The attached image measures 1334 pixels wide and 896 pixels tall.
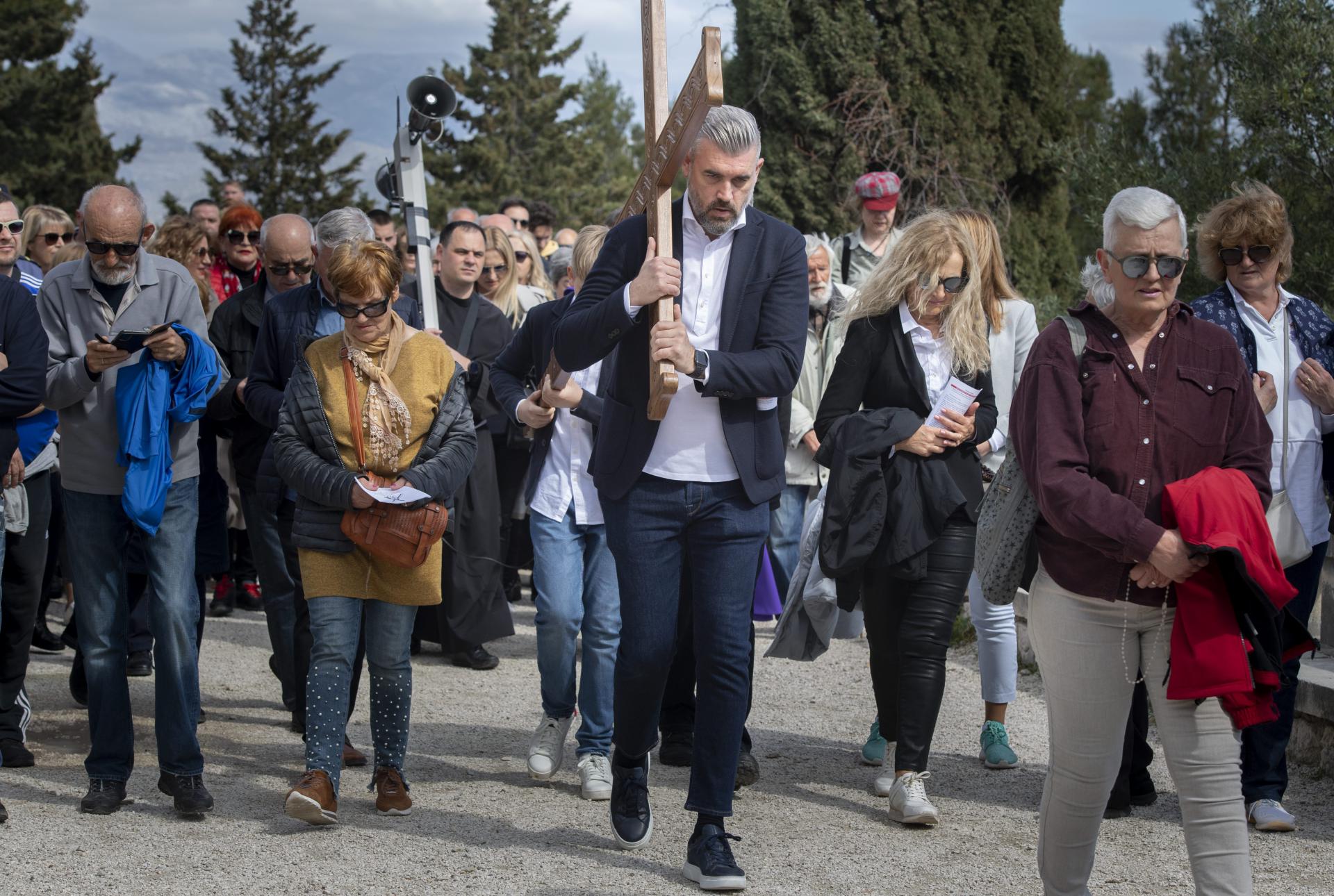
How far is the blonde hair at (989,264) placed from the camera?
6023 mm

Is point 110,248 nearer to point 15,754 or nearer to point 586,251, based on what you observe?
point 586,251

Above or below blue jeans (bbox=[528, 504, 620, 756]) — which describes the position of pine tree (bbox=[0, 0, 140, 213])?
above

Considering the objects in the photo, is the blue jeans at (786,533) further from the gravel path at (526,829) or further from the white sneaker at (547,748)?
the white sneaker at (547,748)

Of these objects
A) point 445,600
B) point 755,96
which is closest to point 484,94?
point 755,96

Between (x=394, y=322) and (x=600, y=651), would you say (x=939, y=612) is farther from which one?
(x=394, y=322)

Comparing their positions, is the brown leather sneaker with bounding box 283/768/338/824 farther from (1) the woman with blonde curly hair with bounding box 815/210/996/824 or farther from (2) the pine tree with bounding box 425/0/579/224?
(2) the pine tree with bounding box 425/0/579/224

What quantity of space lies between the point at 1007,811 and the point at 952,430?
1.44m

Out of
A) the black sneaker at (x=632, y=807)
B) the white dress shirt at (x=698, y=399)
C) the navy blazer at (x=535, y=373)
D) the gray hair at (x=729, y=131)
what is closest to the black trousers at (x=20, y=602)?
the navy blazer at (x=535, y=373)

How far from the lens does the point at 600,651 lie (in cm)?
593

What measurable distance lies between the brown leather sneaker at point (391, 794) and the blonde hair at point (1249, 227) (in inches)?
139

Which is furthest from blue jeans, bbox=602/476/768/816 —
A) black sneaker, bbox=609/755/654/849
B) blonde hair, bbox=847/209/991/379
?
blonde hair, bbox=847/209/991/379

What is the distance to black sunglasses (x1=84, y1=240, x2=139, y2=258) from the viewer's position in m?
5.43

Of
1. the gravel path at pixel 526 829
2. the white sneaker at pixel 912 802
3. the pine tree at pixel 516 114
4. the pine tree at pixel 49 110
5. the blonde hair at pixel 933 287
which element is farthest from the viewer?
the pine tree at pixel 516 114

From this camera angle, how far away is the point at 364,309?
5289 millimetres
